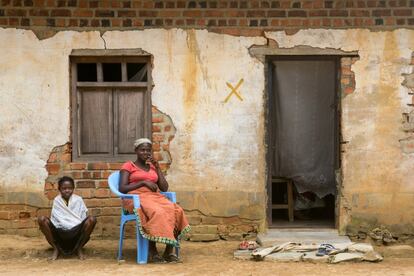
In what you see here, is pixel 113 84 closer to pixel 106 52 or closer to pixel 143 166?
pixel 106 52

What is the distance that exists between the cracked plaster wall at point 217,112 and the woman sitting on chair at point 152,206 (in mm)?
854

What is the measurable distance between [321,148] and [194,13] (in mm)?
2479

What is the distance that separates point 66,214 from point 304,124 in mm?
→ 3384

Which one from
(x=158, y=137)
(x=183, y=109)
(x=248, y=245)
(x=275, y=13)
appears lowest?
(x=248, y=245)

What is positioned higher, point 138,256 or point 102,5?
point 102,5

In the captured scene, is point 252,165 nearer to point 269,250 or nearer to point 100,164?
point 269,250

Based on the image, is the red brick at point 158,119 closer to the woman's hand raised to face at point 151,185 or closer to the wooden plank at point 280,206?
the woman's hand raised to face at point 151,185

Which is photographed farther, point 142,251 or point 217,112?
point 217,112

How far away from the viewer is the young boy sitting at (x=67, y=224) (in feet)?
21.9

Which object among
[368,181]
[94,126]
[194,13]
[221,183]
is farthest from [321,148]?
[94,126]

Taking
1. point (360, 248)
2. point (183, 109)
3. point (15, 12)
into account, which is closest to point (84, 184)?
point (183, 109)

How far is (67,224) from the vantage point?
21.9ft

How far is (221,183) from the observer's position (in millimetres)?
7574

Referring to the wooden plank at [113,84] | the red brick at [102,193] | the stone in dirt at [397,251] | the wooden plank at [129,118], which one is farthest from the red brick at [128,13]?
the stone in dirt at [397,251]
